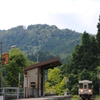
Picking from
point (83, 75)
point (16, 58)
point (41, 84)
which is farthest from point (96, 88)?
point (41, 84)

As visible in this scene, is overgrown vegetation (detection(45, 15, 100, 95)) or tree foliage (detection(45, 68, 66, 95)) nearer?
tree foliage (detection(45, 68, 66, 95))

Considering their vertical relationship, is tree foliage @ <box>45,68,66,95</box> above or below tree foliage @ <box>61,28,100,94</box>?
below

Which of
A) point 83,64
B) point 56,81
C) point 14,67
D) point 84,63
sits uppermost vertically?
point 84,63

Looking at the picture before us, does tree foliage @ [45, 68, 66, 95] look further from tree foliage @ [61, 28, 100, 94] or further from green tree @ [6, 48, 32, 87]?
green tree @ [6, 48, 32, 87]

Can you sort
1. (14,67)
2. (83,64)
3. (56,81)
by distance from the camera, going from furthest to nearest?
(83,64), (56,81), (14,67)

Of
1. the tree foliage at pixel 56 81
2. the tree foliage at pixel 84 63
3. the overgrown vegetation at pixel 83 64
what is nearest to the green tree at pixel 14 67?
the tree foliage at pixel 56 81

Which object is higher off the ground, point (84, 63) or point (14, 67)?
point (84, 63)

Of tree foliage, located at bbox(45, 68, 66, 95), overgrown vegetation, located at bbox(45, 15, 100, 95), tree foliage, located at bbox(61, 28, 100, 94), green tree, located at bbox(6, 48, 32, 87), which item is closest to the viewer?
green tree, located at bbox(6, 48, 32, 87)

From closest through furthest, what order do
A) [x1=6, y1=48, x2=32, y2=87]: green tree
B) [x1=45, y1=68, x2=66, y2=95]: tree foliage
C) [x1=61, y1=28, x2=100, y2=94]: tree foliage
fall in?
[x1=6, y1=48, x2=32, y2=87]: green tree, [x1=45, y1=68, x2=66, y2=95]: tree foliage, [x1=61, y1=28, x2=100, y2=94]: tree foliage

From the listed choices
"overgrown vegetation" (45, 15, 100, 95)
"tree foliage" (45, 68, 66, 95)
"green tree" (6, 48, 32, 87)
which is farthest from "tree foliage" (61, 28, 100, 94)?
"green tree" (6, 48, 32, 87)

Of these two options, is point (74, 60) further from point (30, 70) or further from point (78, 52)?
point (30, 70)

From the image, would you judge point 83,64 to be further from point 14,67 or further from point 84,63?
point 14,67

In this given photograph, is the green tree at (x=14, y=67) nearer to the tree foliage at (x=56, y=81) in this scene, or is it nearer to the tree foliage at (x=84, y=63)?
the tree foliage at (x=56, y=81)

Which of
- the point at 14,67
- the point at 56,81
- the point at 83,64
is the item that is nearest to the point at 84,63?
the point at 83,64
